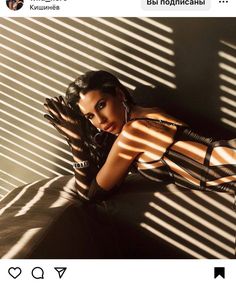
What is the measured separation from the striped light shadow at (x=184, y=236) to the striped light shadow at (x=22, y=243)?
1.02 feet

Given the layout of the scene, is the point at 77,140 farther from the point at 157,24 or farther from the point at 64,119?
the point at 157,24

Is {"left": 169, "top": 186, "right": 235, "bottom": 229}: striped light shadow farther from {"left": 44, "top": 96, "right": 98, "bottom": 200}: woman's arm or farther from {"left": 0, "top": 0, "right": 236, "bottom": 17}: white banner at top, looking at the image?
{"left": 0, "top": 0, "right": 236, "bottom": 17}: white banner at top

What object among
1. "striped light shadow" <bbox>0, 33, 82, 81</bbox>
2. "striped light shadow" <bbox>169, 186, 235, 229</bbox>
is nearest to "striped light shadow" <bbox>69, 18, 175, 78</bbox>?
"striped light shadow" <bbox>0, 33, 82, 81</bbox>

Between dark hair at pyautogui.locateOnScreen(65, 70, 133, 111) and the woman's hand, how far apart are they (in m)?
0.03

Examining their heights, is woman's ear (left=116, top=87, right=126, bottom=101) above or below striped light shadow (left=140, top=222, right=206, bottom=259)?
above

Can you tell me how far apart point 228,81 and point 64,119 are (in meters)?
0.47

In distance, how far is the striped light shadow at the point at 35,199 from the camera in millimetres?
878

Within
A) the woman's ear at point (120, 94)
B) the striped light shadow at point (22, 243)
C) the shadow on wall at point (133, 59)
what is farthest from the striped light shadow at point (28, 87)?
the striped light shadow at point (22, 243)

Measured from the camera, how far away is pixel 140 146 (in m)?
0.95

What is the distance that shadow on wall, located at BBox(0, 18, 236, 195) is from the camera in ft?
3.19
